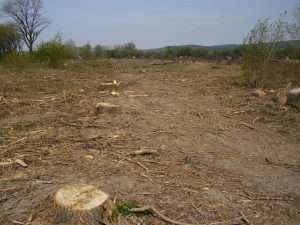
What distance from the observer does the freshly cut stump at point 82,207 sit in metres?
2.27

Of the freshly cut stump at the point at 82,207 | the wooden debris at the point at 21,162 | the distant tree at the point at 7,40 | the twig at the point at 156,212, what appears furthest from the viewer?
the distant tree at the point at 7,40

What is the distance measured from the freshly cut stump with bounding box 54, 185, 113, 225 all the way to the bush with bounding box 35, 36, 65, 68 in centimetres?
1592

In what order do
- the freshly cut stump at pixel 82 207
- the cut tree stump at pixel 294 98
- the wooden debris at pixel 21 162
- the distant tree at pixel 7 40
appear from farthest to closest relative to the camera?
the distant tree at pixel 7 40 < the cut tree stump at pixel 294 98 < the wooden debris at pixel 21 162 < the freshly cut stump at pixel 82 207

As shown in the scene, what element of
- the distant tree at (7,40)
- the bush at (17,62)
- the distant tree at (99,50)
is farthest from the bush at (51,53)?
the distant tree at (99,50)

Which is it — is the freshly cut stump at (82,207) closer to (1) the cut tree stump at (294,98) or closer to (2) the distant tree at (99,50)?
(1) the cut tree stump at (294,98)

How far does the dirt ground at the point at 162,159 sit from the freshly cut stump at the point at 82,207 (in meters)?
0.13

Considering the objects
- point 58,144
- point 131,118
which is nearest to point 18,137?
point 58,144

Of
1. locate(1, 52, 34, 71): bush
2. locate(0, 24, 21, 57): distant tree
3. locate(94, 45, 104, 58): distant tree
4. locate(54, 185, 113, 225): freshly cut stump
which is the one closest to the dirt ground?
locate(54, 185, 113, 225): freshly cut stump

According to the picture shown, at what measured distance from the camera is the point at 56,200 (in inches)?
93.8

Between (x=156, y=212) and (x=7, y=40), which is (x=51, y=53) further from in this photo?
(x=156, y=212)

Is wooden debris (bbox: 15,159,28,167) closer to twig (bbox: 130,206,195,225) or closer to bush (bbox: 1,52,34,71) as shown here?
twig (bbox: 130,206,195,225)

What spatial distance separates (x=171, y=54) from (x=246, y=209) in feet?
119

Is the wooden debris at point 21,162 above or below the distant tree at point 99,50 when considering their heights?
below

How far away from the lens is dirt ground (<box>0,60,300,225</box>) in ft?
8.80
